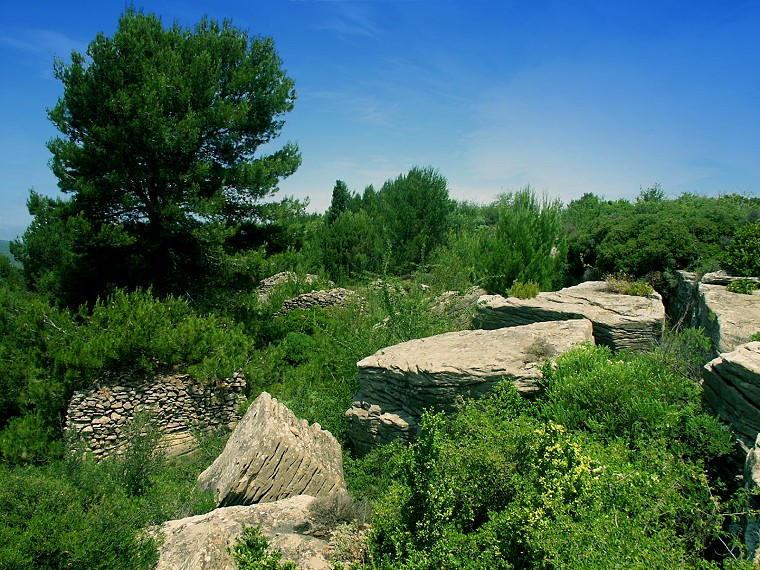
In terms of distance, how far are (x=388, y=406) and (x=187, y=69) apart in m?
10.1

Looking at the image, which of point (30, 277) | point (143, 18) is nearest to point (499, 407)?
point (143, 18)

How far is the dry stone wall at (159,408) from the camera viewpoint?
987cm

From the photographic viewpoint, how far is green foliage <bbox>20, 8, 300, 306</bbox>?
39.0 feet

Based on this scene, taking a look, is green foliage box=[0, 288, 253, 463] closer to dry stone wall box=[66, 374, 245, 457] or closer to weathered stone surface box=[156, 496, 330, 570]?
dry stone wall box=[66, 374, 245, 457]

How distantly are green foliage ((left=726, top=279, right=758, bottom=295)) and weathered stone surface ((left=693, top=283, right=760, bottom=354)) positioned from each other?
81 millimetres

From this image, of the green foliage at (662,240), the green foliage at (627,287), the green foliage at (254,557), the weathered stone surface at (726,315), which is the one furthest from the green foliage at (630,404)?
the green foliage at (662,240)

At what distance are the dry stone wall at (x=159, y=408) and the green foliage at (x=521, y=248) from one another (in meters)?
6.78

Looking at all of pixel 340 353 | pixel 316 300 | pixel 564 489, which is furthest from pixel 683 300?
pixel 316 300

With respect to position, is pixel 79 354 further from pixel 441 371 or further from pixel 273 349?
pixel 441 371

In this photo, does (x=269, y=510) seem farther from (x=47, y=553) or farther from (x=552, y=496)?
(x=552, y=496)

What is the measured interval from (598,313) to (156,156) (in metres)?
10.8

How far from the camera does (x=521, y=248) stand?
12992 mm

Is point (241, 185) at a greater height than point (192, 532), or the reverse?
point (241, 185)

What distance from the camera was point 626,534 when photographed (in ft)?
11.3
